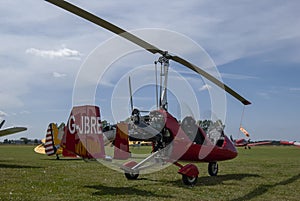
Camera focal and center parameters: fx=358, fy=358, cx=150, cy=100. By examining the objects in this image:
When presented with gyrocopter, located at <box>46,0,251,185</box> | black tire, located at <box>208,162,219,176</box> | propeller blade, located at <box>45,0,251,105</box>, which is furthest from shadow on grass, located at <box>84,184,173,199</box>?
black tire, located at <box>208,162,219,176</box>

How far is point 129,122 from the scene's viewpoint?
1041cm

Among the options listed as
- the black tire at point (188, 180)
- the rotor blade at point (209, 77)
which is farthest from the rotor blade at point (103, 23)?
the black tire at point (188, 180)

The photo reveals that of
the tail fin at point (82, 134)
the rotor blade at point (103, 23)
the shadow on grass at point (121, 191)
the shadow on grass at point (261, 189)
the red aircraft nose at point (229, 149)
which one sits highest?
the rotor blade at point (103, 23)

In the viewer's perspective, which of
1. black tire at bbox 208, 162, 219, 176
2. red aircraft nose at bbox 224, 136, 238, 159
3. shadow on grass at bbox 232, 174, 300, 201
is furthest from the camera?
black tire at bbox 208, 162, 219, 176

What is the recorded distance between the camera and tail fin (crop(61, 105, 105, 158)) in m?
8.95

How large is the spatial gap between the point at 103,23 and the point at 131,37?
124cm

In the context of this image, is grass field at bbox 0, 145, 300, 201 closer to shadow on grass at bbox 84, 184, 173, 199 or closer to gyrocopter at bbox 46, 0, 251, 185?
shadow on grass at bbox 84, 184, 173, 199

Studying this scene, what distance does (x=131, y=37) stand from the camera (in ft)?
27.2

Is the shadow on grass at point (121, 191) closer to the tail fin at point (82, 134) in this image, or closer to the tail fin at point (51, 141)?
the tail fin at point (82, 134)

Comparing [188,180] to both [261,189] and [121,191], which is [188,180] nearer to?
[261,189]

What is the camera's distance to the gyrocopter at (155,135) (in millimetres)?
8969

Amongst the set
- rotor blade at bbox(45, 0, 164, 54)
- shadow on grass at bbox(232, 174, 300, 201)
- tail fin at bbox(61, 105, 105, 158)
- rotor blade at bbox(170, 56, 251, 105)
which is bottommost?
shadow on grass at bbox(232, 174, 300, 201)

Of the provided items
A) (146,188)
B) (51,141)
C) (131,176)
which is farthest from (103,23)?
(51,141)

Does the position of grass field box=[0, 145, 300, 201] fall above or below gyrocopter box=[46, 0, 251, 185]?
below
